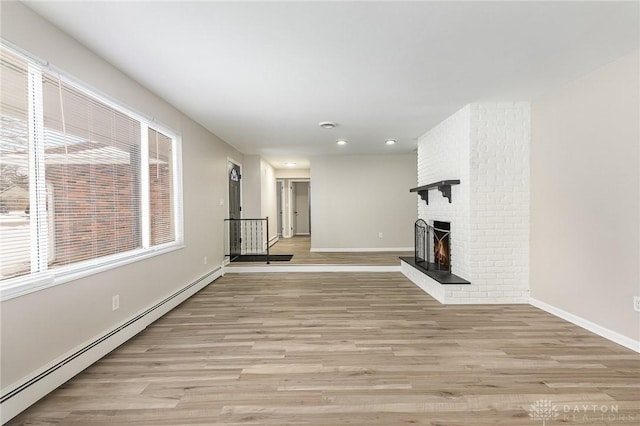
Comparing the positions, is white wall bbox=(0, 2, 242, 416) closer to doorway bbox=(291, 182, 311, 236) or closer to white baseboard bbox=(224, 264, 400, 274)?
white baseboard bbox=(224, 264, 400, 274)

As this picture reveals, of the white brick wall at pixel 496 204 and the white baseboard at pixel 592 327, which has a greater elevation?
the white brick wall at pixel 496 204

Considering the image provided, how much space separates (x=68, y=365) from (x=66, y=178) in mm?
1333

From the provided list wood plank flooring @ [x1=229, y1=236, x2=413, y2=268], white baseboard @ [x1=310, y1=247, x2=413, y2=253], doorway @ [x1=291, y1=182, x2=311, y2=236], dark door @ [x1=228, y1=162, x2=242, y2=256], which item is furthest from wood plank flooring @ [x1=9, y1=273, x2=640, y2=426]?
doorway @ [x1=291, y1=182, x2=311, y2=236]

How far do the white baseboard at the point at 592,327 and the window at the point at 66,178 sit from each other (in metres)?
4.47

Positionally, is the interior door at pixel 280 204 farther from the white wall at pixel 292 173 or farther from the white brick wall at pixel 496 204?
the white brick wall at pixel 496 204

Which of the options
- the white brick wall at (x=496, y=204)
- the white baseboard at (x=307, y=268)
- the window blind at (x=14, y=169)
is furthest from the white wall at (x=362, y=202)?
the window blind at (x=14, y=169)

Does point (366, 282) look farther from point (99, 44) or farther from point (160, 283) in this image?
point (99, 44)

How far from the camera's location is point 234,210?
6391 millimetres

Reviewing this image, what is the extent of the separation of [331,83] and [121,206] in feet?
7.67

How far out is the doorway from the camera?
11.4 meters

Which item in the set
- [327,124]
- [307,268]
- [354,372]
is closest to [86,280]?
[354,372]

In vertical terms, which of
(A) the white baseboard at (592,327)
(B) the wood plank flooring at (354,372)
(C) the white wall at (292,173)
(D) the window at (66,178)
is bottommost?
(B) the wood plank flooring at (354,372)

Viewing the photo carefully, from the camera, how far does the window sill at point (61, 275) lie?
5.71ft

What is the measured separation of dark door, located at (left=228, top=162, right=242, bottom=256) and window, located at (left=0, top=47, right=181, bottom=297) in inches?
107
